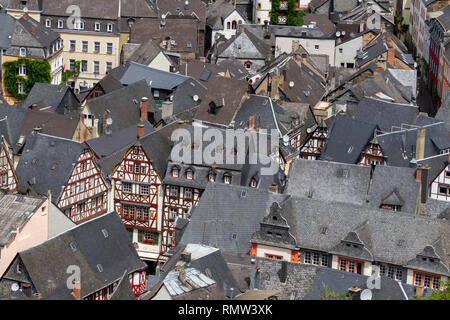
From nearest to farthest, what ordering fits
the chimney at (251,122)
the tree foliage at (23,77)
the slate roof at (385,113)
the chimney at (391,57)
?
the chimney at (251,122)
the slate roof at (385,113)
the tree foliage at (23,77)
the chimney at (391,57)

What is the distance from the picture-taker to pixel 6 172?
233 feet

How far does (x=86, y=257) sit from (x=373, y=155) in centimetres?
2761

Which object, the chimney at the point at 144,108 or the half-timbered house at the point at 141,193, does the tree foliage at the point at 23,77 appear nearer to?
the chimney at the point at 144,108

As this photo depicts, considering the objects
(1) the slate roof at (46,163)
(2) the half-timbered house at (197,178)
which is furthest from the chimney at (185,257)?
(1) the slate roof at (46,163)

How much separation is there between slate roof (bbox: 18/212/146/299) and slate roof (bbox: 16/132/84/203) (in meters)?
8.61

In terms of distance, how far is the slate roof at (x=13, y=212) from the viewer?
201 ft

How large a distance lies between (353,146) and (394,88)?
19.7m

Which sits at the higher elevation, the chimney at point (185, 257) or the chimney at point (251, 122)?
the chimney at point (251, 122)

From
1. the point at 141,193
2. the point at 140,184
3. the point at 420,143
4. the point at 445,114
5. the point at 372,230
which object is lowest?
the point at 372,230

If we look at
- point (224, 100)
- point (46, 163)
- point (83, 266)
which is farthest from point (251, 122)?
point (83, 266)

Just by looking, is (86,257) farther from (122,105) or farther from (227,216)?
(122,105)

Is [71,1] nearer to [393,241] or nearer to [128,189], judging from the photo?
[128,189]

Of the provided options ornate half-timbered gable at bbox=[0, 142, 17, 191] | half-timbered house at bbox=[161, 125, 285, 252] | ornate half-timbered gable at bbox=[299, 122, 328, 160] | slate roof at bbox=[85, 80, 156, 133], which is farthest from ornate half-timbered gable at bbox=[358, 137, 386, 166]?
ornate half-timbered gable at bbox=[0, 142, 17, 191]

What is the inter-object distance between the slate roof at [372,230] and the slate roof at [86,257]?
36.7 feet
